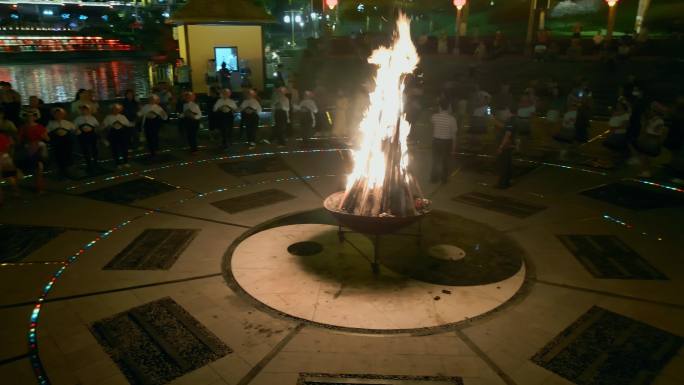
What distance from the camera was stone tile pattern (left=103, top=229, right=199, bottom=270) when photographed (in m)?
6.96

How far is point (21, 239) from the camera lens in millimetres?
7844

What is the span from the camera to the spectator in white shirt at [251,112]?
1376 centimetres

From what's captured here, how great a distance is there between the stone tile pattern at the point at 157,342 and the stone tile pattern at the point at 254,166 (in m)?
6.21

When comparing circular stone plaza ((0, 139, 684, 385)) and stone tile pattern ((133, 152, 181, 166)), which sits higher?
stone tile pattern ((133, 152, 181, 166))

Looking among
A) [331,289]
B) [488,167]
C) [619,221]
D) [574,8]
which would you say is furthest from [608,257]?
[574,8]

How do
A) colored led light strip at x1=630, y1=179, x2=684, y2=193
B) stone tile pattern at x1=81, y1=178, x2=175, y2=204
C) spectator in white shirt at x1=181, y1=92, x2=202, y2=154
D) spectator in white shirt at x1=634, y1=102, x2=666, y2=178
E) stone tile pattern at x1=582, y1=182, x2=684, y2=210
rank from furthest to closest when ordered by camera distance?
spectator in white shirt at x1=181, y1=92, x2=202, y2=154 → spectator in white shirt at x1=634, y1=102, x2=666, y2=178 → colored led light strip at x1=630, y1=179, x2=684, y2=193 → stone tile pattern at x1=81, y1=178, x2=175, y2=204 → stone tile pattern at x1=582, y1=182, x2=684, y2=210

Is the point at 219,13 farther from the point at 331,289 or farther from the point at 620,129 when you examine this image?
the point at 331,289

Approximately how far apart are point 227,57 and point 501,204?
14.7 meters

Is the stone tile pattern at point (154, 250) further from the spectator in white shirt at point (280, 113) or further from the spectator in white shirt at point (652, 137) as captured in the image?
the spectator in white shirt at point (652, 137)

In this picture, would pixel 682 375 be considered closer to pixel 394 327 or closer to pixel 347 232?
pixel 394 327

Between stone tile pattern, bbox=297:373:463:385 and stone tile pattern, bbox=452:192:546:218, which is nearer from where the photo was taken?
stone tile pattern, bbox=297:373:463:385

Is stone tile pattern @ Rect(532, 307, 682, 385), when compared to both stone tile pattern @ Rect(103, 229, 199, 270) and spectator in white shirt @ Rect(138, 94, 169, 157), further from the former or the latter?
spectator in white shirt @ Rect(138, 94, 169, 157)

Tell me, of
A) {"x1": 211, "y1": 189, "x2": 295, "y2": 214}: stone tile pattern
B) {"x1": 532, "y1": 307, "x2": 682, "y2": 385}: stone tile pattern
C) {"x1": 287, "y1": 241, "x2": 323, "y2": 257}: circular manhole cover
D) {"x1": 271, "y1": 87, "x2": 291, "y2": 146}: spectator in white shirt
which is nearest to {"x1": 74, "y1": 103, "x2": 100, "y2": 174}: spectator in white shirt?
{"x1": 211, "y1": 189, "x2": 295, "y2": 214}: stone tile pattern

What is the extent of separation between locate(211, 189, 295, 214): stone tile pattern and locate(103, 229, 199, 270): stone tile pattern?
4.11 ft
